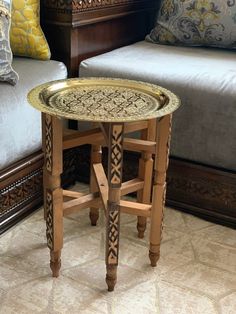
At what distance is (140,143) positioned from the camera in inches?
52.9

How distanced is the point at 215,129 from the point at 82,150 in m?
0.51

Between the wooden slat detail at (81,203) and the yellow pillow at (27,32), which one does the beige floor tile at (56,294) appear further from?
the yellow pillow at (27,32)

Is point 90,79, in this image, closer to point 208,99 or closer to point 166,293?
point 208,99

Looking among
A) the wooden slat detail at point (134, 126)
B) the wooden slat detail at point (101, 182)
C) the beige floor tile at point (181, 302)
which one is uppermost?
the wooden slat detail at point (134, 126)

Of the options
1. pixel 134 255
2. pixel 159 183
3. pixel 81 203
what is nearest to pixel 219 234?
pixel 134 255

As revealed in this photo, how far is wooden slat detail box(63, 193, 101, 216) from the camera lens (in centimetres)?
128

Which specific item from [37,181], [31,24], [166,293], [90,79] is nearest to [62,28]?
[31,24]

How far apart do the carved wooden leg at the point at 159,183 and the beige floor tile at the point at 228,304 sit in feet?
0.71

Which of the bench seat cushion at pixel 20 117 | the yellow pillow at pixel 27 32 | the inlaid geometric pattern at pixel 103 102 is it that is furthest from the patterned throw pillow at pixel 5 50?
the inlaid geometric pattern at pixel 103 102

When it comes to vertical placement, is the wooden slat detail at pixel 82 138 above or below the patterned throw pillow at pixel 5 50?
below

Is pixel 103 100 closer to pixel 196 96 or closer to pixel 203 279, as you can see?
pixel 196 96

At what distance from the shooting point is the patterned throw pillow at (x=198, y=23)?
1.86 m

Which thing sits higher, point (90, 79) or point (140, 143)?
point (90, 79)

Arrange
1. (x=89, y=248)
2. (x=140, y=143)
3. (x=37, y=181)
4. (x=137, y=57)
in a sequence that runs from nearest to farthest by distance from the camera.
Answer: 1. (x=140, y=143)
2. (x=89, y=248)
3. (x=37, y=181)
4. (x=137, y=57)
